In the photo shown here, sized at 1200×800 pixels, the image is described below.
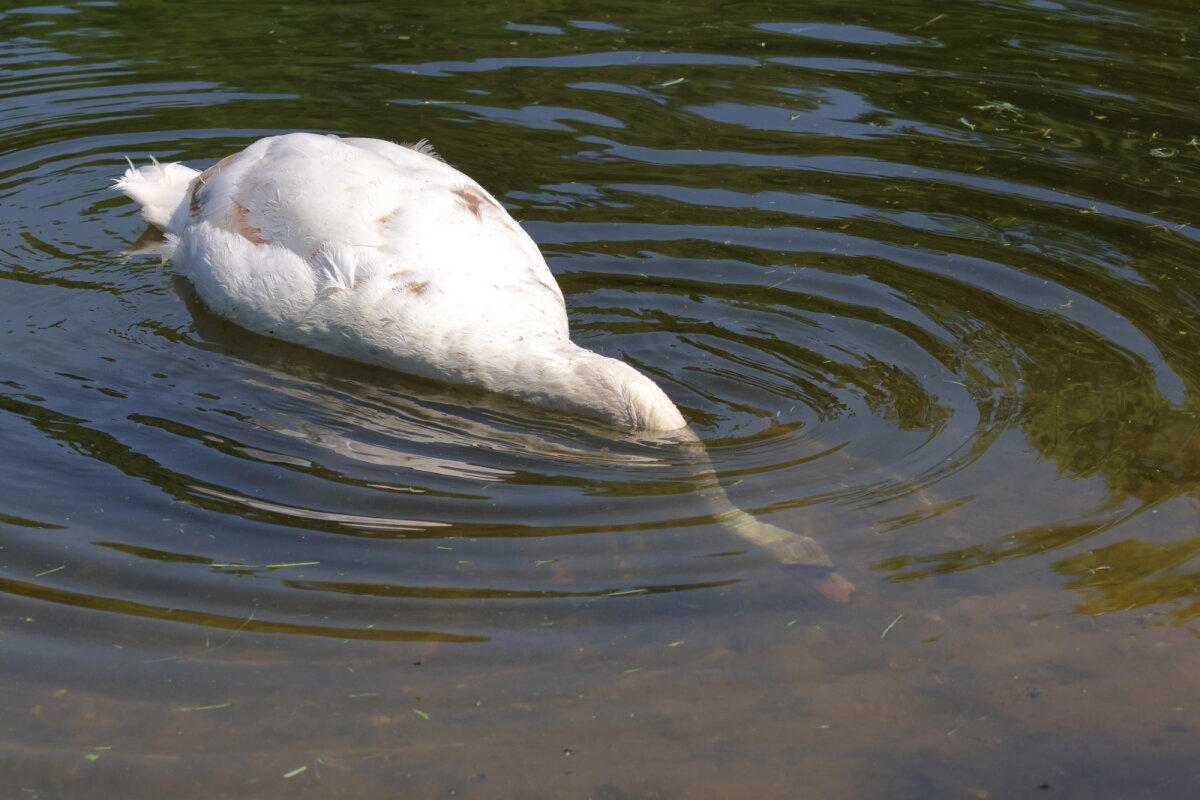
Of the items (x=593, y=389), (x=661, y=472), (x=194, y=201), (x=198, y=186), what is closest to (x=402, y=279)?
(x=593, y=389)

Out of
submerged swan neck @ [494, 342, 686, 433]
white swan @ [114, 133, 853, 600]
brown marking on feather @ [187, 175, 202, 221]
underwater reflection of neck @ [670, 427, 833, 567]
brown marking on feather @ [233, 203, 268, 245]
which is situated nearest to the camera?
underwater reflection of neck @ [670, 427, 833, 567]

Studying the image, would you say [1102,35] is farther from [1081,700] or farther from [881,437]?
[1081,700]

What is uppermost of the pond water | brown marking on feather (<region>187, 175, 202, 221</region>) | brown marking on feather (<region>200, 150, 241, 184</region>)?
brown marking on feather (<region>200, 150, 241, 184</region>)

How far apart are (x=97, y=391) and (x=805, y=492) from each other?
11.6 ft

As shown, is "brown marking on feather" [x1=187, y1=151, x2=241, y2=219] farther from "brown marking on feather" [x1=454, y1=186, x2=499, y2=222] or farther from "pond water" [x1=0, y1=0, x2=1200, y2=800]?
"brown marking on feather" [x1=454, y1=186, x2=499, y2=222]

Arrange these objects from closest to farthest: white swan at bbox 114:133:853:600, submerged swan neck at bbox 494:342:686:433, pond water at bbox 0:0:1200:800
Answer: pond water at bbox 0:0:1200:800 < submerged swan neck at bbox 494:342:686:433 < white swan at bbox 114:133:853:600

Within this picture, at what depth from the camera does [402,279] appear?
6.93 m

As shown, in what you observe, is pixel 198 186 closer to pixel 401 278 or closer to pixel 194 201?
pixel 194 201

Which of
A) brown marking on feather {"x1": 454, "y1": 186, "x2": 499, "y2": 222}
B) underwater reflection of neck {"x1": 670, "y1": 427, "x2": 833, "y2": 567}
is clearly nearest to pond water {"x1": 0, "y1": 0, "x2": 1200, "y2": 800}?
underwater reflection of neck {"x1": 670, "y1": 427, "x2": 833, "y2": 567}

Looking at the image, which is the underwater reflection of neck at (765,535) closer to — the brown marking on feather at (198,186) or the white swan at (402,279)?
the white swan at (402,279)

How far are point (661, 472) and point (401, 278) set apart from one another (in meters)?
1.75

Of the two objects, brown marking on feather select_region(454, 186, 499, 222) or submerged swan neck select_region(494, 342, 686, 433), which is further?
brown marking on feather select_region(454, 186, 499, 222)

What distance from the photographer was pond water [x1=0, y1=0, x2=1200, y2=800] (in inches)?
183

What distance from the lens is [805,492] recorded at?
5.98m
